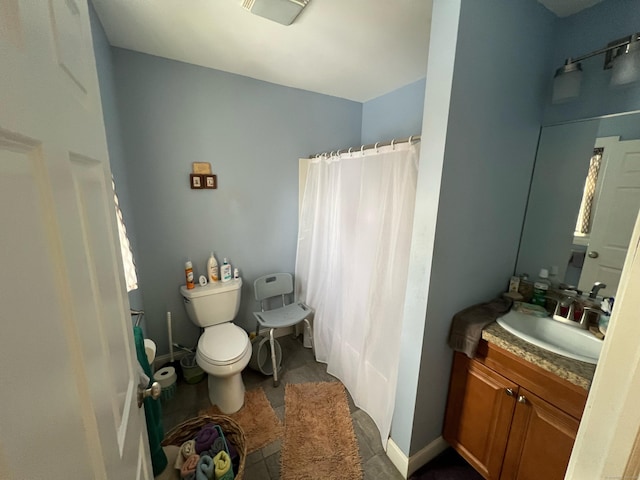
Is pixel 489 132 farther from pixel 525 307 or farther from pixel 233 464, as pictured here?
pixel 233 464

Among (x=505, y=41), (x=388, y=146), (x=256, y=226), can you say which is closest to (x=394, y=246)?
(x=388, y=146)

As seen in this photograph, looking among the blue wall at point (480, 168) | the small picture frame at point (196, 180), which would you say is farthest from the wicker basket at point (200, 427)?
the small picture frame at point (196, 180)

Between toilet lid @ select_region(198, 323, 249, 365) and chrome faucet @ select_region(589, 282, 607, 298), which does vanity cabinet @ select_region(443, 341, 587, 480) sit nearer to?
chrome faucet @ select_region(589, 282, 607, 298)

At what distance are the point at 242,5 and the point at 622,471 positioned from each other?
1912mm

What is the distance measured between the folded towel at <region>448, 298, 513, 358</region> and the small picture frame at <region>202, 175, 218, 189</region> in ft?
6.19

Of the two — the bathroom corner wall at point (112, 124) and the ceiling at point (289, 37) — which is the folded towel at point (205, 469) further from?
the ceiling at point (289, 37)

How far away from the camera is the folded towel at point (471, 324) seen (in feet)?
3.93

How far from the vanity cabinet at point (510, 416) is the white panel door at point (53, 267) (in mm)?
1405

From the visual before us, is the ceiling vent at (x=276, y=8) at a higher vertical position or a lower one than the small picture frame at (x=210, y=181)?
higher

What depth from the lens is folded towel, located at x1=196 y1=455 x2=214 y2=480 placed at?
3.14 ft

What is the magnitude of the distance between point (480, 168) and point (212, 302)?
6.39 feet

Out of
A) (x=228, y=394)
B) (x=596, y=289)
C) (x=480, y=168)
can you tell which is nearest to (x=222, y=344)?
(x=228, y=394)

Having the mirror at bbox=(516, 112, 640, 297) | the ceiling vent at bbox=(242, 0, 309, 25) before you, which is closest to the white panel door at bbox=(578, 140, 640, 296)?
the mirror at bbox=(516, 112, 640, 297)

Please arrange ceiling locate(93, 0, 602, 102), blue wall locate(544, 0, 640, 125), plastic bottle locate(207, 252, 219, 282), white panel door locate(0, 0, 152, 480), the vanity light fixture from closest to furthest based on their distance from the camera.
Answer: white panel door locate(0, 0, 152, 480)
the vanity light fixture
blue wall locate(544, 0, 640, 125)
ceiling locate(93, 0, 602, 102)
plastic bottle locate(207, 252, 219, 282)
